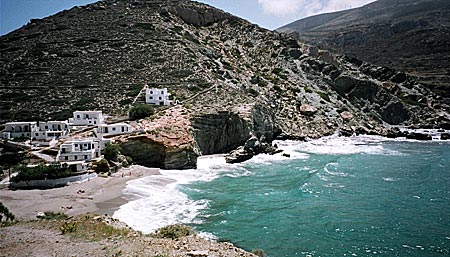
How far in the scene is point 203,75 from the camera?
68125 mm

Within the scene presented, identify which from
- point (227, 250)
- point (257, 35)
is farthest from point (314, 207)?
point (257, 35)

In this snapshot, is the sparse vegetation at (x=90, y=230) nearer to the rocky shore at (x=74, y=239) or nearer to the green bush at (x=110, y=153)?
the rocky shore at (x=74, y=239)

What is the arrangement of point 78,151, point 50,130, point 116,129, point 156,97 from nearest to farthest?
point 78,151
point 116,129
point 50,130
point 156,97

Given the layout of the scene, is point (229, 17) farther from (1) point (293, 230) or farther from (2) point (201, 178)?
(1) point (293, 230)

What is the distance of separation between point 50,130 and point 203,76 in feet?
103

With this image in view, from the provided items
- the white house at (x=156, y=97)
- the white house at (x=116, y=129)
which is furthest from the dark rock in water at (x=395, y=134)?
the white house at (x=116, y=129)

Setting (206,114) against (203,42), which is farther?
(203,42)

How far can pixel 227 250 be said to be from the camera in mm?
16984

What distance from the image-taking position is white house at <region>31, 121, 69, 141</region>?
141ft

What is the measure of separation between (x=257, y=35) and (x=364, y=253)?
8375 cm

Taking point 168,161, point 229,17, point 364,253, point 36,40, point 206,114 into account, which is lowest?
point 364,253

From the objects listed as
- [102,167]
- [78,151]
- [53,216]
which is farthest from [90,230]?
[78,151]

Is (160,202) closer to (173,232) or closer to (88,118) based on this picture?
(173,232)

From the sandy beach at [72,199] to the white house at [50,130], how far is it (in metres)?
12.9
